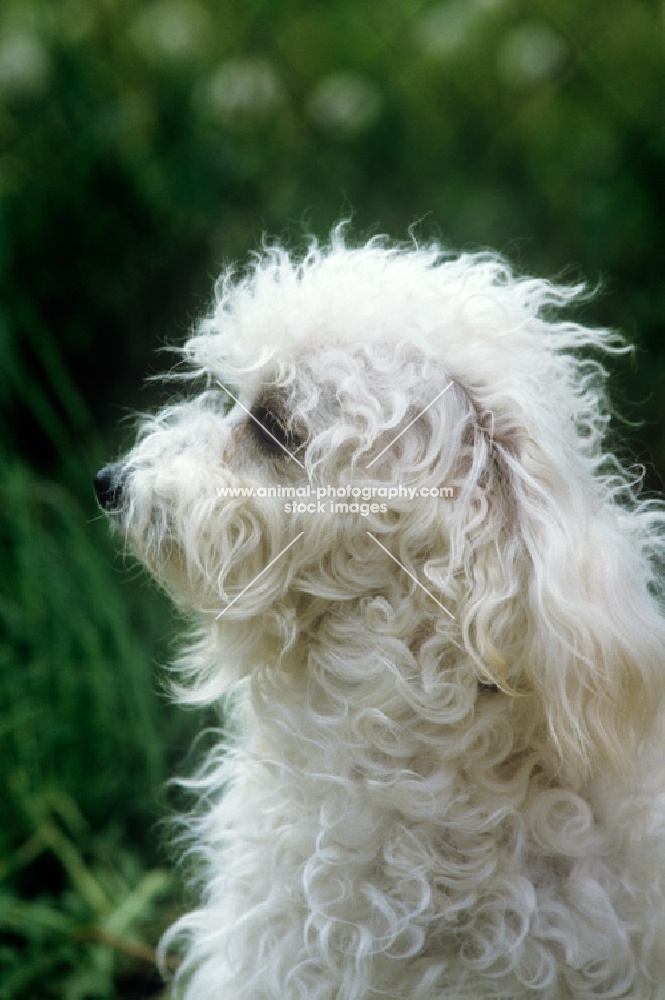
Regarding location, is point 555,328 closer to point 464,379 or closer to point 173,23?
point 464,379

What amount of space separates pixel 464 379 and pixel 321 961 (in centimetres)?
78

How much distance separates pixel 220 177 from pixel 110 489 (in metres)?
1.68

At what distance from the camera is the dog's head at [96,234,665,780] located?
1187 millimetres

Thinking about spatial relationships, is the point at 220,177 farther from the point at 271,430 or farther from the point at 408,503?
the point at 408,503

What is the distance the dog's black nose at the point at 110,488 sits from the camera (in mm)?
1376

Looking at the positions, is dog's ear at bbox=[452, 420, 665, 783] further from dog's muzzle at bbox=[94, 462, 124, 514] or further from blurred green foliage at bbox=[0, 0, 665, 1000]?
blurred green foliage at bbox=[0, 0, 665, 1000]

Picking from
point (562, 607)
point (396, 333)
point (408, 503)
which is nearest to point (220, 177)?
point (396, 333)

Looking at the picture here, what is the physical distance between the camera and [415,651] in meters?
1.31

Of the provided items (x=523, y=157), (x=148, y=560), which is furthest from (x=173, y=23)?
(x=148, y=560)

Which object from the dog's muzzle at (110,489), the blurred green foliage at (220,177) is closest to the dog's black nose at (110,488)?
the dog's muzzle at (110,489)

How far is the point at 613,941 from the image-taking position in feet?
4.01

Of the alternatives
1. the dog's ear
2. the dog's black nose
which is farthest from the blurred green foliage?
the dog's ear

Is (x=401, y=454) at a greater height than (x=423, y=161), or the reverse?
(x=423, y=161)

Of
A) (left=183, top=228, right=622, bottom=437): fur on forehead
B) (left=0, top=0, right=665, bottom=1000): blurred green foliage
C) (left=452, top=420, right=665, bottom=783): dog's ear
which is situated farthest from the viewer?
(left=0, top=0, right=665, bottom=1000): blurred green foliage
